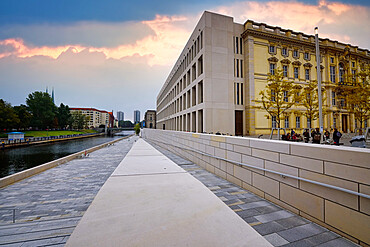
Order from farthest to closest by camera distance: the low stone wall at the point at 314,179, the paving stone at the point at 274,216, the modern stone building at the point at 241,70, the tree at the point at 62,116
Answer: the tree at the point at 62,116 → the modern stone building at the point at 241,70 → the paving stone at the point at 274,216 → the low stone wall at the point at 314,179

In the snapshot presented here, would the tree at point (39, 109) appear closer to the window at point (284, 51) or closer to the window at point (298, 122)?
the window at point (284, 51)

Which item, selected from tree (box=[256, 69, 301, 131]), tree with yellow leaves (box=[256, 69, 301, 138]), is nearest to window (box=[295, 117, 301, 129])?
tree with yellow leaves (box=[256, 69, 301, 138])

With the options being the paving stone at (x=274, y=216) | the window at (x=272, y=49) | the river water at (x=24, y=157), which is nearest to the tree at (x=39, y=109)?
the river water at (x=24, y=157)

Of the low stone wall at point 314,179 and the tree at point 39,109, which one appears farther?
the tree at point 39,109

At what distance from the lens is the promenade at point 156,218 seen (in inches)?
90.4

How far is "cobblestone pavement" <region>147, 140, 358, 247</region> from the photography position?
2686mm

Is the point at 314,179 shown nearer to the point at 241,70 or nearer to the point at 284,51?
the point at 241,70

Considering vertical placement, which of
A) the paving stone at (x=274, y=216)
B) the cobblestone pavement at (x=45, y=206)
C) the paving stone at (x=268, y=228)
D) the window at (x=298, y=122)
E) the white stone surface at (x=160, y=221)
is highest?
the window at (x=298, y=122)

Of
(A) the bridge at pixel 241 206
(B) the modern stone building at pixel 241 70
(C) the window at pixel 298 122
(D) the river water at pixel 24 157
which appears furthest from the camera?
(C) the window at pixel 298 122

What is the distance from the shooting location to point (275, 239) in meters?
2.74

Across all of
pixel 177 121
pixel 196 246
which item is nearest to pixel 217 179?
pixel 196 246

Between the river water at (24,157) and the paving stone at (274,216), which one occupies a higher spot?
the paving stone at (274,216)

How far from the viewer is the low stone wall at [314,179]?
8.42 feet

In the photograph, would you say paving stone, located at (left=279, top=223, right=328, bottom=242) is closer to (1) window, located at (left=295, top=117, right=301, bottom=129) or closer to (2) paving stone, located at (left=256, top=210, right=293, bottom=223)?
(2) paving stone, located at (left=256, top=210, right=293, bottom=223)
